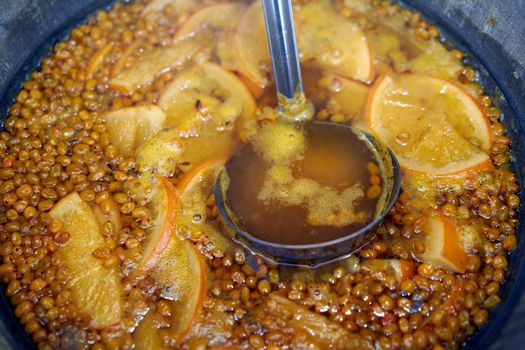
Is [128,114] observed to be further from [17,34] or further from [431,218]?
[431,218]

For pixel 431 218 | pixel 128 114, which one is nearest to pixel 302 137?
pixel 431 218

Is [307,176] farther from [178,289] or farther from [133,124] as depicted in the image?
[133,124]

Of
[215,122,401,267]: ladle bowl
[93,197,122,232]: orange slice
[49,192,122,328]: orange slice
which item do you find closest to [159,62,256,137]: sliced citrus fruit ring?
[215,122,401,267]: ladle bowl

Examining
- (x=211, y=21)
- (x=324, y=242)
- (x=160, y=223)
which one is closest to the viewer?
(x=324, y=242)

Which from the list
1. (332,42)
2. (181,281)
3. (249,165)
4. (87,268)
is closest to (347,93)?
(332,42)

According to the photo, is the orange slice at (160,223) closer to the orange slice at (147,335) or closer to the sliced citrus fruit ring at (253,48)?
the orange slice at (147,335)

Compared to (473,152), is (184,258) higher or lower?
lower

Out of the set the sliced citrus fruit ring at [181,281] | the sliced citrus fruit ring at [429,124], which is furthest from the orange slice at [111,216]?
the sliced citrus fruit ring at [429,124]
